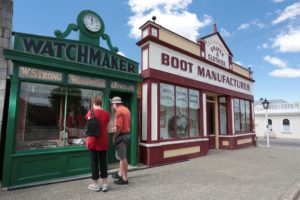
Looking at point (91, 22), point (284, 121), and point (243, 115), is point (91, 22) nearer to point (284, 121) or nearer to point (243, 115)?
point (243, 115)

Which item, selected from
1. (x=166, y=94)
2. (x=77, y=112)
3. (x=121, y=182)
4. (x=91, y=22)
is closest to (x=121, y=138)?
(x=121, y=182)

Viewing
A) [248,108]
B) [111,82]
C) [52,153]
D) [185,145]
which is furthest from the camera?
[248,108]

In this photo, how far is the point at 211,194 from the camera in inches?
154

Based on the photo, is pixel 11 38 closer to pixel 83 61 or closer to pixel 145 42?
pixel 83 61

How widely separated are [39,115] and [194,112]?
590cm

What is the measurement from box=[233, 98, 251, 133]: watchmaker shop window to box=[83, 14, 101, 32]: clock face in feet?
28.9

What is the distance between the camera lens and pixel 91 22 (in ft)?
17.8

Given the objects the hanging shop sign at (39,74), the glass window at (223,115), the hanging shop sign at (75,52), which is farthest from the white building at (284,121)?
the hanging shop sign at (39,74)

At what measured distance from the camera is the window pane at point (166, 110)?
6.92 m

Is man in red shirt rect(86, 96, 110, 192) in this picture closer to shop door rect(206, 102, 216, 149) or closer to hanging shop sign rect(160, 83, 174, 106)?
hanging shop sign rect(160, 83, 174, 106)

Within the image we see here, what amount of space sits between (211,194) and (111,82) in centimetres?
376

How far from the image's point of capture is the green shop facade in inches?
161

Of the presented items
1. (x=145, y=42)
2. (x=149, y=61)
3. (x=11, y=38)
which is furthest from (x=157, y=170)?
(x=11, y=38)

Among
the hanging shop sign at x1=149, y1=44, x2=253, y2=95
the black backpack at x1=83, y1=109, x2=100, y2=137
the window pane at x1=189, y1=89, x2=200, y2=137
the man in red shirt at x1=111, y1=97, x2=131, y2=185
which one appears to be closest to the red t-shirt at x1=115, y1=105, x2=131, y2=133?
the man in red shirt at x1=111, y1=97, x2=131, y2=185
